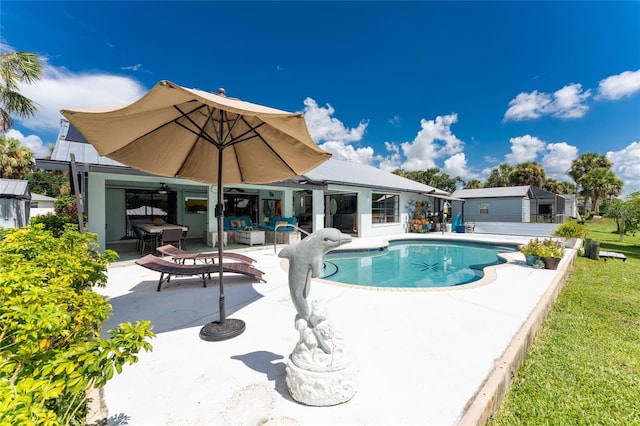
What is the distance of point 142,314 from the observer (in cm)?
432

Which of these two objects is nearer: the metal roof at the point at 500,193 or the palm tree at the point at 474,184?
the metal roof at the point at 500,193

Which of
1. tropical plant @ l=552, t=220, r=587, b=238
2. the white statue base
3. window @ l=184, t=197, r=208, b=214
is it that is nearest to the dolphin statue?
the white statue base

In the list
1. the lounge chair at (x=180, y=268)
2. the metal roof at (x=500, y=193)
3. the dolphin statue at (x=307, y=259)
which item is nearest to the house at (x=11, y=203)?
the lounge chair at (x=180, y=268)

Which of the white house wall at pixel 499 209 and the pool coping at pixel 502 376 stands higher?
the white house wall at pixel 499 209

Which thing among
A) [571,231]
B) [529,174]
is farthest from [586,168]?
[571,231]

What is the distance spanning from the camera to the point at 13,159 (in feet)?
67.2

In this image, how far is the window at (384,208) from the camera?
57.2 feet

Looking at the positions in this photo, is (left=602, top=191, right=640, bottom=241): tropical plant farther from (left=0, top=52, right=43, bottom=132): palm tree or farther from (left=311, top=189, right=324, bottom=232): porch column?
(left=0, top=52, right=43, bottom=132): palm tree

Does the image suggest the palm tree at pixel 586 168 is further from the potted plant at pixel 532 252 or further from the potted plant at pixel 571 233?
the potted plant at pixel 532 252

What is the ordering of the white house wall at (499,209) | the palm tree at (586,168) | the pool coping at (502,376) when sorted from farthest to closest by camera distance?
the palm tree at (586,168)
the white house wall at (499,209)
the pool coping at (502,376)

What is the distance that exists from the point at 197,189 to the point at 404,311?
42.4ft

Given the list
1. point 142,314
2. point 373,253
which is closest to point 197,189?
point 373,253

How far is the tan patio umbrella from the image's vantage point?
100 inches

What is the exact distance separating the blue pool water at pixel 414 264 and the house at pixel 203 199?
11.1ft
